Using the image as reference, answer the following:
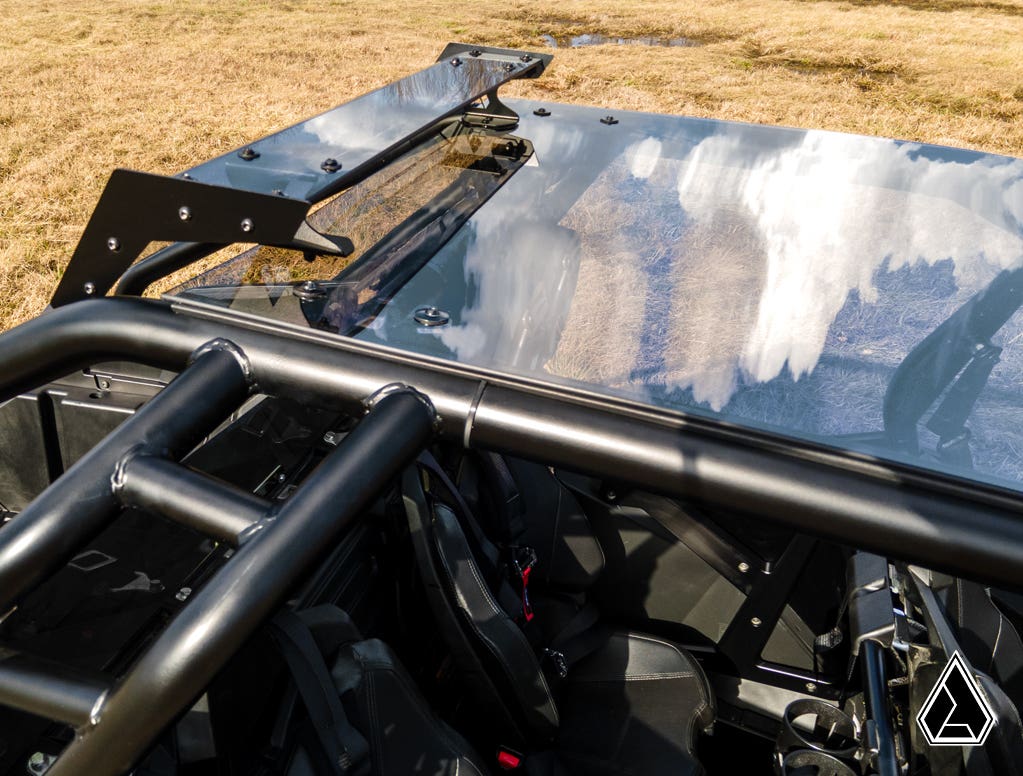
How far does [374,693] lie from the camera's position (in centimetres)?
131

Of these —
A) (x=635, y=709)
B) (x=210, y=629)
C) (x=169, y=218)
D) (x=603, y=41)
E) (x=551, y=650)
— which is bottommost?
(x=635, y=709)

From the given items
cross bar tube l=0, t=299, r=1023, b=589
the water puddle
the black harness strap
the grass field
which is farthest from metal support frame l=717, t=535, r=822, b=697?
the water puddle

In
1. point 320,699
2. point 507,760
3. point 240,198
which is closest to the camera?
point 240,198

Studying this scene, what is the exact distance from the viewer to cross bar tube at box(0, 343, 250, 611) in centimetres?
72

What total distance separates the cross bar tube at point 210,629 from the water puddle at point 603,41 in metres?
11.6

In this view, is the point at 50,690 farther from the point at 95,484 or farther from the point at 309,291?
the point at 309,291

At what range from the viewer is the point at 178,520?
2.54 feet

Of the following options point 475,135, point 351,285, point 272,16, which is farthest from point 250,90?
point 351,285

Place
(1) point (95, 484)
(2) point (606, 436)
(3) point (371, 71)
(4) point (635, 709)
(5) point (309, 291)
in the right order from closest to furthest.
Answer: (1) point (95, 484)
(2) point (606, 436)
(5) point (309, 291)
(4) point (635, 709)
(3) point (371, 71)

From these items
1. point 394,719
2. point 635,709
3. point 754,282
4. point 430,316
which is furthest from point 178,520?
point 635,709

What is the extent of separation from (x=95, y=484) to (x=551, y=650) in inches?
52.5

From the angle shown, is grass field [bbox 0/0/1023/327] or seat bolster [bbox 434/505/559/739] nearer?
seat bolster [bbox 434/505/559/739]

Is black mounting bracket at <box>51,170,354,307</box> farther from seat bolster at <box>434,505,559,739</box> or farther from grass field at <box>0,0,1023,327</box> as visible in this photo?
grass field at <box>0,0,1023,327</box>

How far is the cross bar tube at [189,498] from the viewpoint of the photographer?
75 cm
